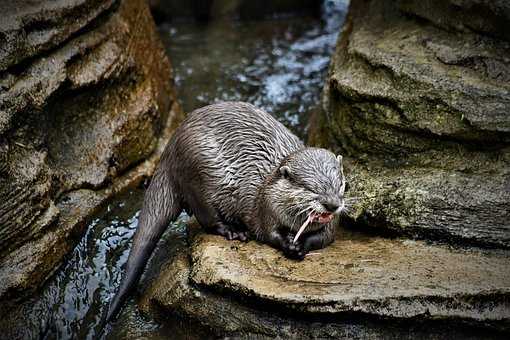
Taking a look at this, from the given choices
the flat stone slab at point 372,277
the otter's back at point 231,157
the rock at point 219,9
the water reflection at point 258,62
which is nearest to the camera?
the flat stone slab at point 372,277

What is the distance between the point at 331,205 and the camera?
278 centimetres

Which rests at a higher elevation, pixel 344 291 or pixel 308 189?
pixel 308 189

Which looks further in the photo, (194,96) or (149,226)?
(194,96)

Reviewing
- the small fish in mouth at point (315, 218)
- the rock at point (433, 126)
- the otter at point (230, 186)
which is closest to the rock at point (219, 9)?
the rock at point (433, 126)

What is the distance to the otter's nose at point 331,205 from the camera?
278 cm

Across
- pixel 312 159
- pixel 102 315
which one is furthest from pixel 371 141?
pixel 102 315

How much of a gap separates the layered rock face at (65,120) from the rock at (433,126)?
1.26 m

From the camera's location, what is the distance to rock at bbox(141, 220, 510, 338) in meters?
2.62

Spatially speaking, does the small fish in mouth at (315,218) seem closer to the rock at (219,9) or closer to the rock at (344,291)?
the rock at (344,291)

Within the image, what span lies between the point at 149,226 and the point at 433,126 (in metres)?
1.47

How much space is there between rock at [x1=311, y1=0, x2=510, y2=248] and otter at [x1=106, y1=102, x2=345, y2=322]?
392mm

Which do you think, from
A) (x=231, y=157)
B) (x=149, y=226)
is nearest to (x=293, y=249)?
(x=231, y=157)

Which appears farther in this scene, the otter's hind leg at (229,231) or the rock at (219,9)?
the rock at (219,9)

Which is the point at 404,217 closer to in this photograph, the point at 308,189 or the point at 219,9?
the point at 308,189
